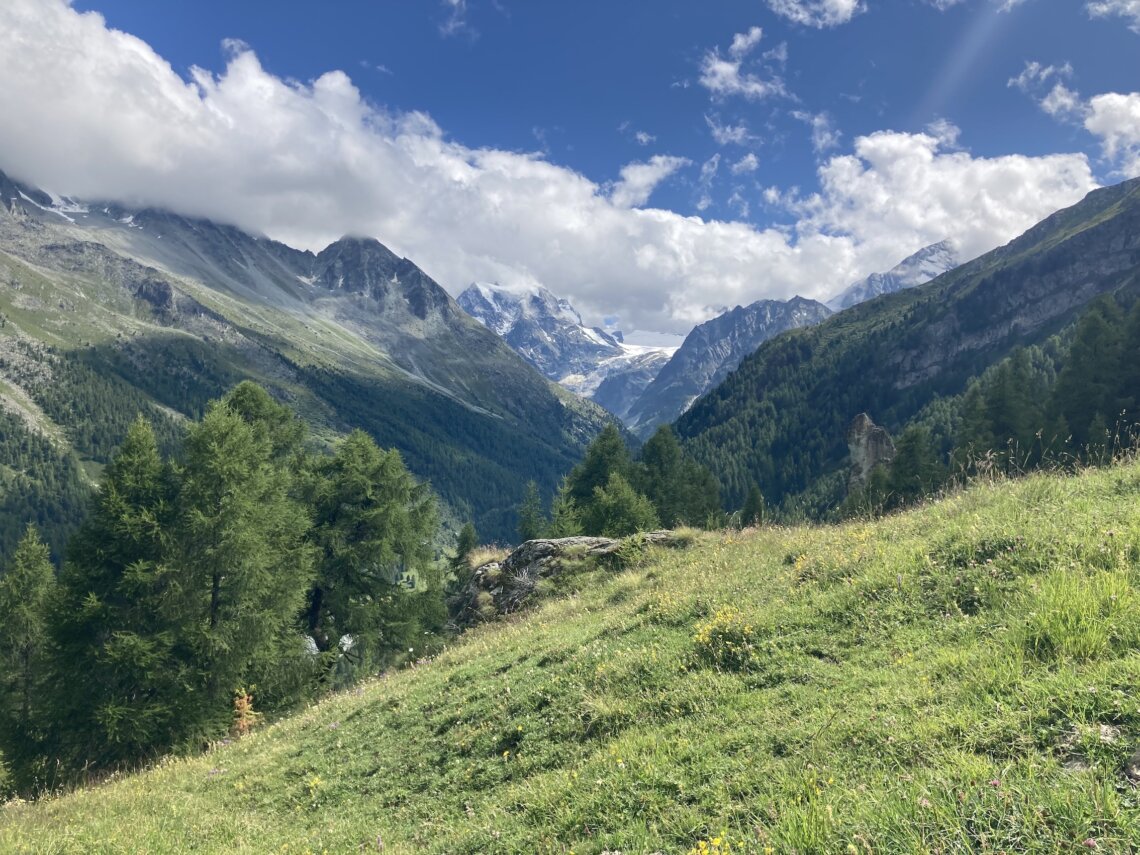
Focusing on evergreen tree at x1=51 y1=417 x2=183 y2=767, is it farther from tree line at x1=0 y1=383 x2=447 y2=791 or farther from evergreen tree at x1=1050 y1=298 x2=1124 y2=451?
evergreen tree at x1=1050 y1=298 x2=1124 y2=451

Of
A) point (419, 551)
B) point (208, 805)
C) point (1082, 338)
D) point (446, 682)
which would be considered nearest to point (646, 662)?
point (446, 682)

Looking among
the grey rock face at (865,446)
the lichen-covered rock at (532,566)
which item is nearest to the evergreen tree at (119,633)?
the lichen-covered rock at (532,566)

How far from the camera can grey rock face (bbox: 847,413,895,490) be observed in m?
79.9

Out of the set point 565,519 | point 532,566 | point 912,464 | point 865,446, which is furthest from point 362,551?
point 865,446

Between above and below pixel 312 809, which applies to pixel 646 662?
above

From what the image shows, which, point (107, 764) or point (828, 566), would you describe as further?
point (107, 764)

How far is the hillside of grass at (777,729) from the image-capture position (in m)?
4.59

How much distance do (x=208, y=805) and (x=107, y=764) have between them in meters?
11.5

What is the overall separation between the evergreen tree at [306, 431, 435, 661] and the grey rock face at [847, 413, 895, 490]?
2612 inches

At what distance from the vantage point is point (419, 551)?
110 feet

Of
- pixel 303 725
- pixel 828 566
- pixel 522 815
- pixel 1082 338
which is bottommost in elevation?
pixel 303 725

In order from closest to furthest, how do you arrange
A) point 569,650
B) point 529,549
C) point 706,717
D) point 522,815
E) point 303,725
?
point 522,815 < point 706,717 < point 569,650 < point 303,725 < point 529,549

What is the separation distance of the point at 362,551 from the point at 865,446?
73.7 metres

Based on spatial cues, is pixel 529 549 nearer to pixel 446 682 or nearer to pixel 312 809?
pixel 446 682
